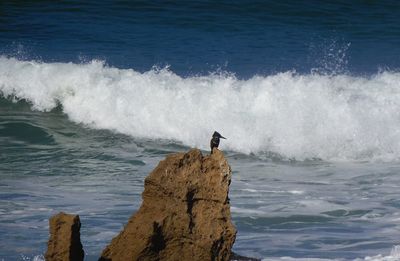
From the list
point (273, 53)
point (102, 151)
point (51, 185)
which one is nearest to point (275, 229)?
point (51, 185)

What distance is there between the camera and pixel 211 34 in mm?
20547

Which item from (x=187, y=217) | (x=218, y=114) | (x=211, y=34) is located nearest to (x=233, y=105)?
(x=218, y=114)

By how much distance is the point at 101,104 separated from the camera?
1533 cm

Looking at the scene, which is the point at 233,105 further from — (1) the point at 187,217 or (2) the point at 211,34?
(1) the point at 187,217

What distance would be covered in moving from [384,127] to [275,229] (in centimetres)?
635

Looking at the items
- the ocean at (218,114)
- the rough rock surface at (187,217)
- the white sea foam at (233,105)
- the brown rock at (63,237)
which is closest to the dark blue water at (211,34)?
the ocean at (218,114)

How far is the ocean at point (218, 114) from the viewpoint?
8312mm

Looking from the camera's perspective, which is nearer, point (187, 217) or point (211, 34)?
point (187, 217)

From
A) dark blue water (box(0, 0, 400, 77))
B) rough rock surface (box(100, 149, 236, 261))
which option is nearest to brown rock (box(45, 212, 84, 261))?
rough rock surface (box(100, 149, 236, 261))

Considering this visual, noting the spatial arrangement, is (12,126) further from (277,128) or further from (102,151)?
(277,128)

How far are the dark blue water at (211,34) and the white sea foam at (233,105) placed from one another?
4.85 feet

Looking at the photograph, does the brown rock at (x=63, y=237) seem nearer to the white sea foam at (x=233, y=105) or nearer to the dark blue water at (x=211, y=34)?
the white sea foam at (x=233, y=105)

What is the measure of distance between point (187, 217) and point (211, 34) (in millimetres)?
15436

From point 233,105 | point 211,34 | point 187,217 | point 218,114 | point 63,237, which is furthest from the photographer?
point 211,34
